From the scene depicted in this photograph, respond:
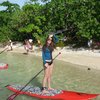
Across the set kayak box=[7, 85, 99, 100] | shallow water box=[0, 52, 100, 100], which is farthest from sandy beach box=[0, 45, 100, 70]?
kayak box=[7, 85, 99, 100]

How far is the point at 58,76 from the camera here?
65.9 ft

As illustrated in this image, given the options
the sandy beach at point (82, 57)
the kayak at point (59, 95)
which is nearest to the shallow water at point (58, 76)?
the kayak at point (59, 95)

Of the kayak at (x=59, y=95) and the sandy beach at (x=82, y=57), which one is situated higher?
the sandy beach at (x=82, y=57)

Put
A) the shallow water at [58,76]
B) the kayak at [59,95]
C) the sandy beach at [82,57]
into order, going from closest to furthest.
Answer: the kayak at [59,95] < the shallow water at [58,76] < the sandy beach at [82,57]

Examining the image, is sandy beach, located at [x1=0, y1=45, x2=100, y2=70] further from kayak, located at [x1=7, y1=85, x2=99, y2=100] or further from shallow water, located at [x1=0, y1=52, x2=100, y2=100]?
kayak, located at [x1=7, y1=85, x2=99, y2=100]

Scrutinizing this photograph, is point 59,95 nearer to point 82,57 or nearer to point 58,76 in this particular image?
point 58,76

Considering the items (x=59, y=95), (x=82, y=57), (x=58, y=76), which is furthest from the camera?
(x=82, y=57)

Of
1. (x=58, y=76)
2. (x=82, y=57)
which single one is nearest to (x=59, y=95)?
(x=58, y=76)

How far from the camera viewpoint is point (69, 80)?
736 inches

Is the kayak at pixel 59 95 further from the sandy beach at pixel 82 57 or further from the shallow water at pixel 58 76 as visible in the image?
the sandy beach at pixel 82 57

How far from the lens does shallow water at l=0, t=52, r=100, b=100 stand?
16.7 metres

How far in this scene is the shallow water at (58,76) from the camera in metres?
16.7

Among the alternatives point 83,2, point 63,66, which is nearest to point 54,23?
point 83,2

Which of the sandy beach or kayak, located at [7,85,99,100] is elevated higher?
the sandy beach
